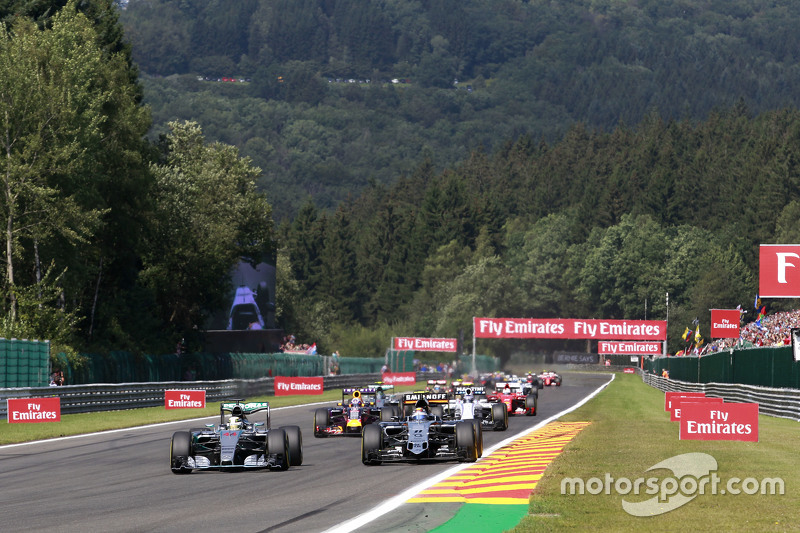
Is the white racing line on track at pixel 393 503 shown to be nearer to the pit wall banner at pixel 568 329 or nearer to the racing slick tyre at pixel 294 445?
the racing slick tyre at pixel 294 445

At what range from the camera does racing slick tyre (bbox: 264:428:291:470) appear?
60.5 ft

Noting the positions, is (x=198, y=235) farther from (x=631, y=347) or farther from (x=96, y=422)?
(x=631, y=347)

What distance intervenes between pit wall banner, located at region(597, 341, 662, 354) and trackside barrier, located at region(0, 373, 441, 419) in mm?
42189

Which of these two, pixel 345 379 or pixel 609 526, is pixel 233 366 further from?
pixel 609 526

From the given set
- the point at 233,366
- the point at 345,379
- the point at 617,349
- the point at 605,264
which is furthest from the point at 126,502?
the point at 605,264

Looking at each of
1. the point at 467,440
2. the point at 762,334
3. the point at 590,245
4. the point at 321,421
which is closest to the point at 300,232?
the point at 590,245

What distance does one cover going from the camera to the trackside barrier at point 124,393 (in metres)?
33.1

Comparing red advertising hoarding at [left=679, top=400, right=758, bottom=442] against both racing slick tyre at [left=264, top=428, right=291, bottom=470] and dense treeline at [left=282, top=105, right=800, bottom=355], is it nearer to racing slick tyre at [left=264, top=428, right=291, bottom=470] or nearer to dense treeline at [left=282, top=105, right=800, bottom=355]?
racing slick tyre at [left=264, top=428, right=291, bottom=470]

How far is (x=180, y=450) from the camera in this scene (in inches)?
719

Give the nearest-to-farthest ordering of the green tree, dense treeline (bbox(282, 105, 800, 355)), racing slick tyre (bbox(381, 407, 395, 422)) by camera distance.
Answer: racing slick tyre (bbox(381, 407, 395, 422)) → the green tree → dense treeline (bbox(282, 105, 800, 355))

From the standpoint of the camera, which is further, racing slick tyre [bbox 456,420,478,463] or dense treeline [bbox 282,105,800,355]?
dense treeline [bbox 282,105,800,355]

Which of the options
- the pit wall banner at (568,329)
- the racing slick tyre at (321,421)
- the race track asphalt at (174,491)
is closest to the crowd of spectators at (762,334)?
the pit wall banner at (568,329)

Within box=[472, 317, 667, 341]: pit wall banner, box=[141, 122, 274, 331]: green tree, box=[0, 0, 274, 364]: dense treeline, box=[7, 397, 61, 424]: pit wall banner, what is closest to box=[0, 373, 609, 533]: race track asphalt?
box=[7, 397, 61, 424]: pit wall banner

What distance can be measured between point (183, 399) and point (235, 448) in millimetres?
23039
